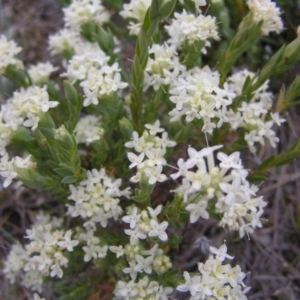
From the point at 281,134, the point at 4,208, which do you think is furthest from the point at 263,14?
the point at 4,208

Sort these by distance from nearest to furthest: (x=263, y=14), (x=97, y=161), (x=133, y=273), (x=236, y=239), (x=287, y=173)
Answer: (x=133, y=273), (x=263, y=14), (x=97, y=161), (x=236, y=239), (x=287, y=173)

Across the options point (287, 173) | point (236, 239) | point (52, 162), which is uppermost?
point (52, 162)

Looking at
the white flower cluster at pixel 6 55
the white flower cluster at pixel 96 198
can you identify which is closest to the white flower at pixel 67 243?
the white flower cluster at pixel 96 198

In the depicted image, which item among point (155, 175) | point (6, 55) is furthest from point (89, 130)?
point (155, 175)

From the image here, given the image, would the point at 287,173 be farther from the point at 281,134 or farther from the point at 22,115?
the point at 22,115

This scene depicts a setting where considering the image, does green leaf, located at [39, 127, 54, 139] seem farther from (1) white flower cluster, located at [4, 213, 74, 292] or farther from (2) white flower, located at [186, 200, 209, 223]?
(2) white flower, located at [186, 200, 209, 223]

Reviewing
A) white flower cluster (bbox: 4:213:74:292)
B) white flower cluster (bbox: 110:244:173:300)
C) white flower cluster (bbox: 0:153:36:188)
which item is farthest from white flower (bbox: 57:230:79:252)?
white flower cluster (bbox: 0:153:36:188)
